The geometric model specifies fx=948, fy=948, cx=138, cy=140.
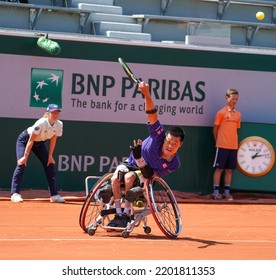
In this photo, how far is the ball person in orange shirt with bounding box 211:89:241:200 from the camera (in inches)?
642

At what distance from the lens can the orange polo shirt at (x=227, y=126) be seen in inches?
642

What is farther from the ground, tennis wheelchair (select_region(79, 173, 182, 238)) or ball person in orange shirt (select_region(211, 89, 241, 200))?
ball person in orange shirt (select_region(211, 89, 241, 200))

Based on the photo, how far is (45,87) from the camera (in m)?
15.6

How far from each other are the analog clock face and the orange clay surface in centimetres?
195

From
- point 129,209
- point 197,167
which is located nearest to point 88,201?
point 129,209

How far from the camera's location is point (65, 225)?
12.0 m

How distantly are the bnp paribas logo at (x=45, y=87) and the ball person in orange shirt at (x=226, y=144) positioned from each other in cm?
280

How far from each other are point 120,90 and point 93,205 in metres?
5.25

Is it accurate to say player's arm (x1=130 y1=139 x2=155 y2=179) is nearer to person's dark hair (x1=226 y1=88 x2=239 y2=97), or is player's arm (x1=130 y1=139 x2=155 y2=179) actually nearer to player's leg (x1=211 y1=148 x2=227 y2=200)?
person's dark hair (x1=226 y1=88 x2=239 y2=97)

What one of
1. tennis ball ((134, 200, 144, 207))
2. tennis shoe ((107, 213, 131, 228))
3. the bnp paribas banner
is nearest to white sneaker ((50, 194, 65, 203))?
the bnp paribas banner

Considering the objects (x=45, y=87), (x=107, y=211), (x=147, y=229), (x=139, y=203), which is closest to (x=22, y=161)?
(x=45, y=87)
